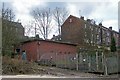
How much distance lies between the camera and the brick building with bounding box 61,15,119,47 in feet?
165

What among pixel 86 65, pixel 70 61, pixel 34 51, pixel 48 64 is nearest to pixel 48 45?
pixel 34 51

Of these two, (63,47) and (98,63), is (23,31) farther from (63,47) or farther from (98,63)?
(98,63)

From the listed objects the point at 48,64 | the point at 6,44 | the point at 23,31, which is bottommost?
the point at 48,64

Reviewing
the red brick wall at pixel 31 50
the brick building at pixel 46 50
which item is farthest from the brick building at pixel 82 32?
the red brick wall at pixel 31 50

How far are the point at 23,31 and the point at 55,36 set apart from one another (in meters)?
10.3

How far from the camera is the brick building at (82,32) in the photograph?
50.3m

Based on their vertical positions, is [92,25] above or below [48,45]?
above

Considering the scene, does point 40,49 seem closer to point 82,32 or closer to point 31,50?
point 31,50

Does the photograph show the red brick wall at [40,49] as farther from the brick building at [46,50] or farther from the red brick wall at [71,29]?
the red brick wall at [71,29]

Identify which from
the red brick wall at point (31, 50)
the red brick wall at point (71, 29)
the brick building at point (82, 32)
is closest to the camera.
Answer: the red brick wall at point (31, 50)

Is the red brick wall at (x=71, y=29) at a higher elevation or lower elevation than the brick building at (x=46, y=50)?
higher

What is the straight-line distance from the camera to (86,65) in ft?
81.8

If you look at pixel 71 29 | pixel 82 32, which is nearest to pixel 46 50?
pixel 82 32

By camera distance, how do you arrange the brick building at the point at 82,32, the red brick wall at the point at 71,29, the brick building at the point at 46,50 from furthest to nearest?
the red brick wall at the point at 71,29 → the brick building at the point at 82,32 → the brick building at the point at 46,50
